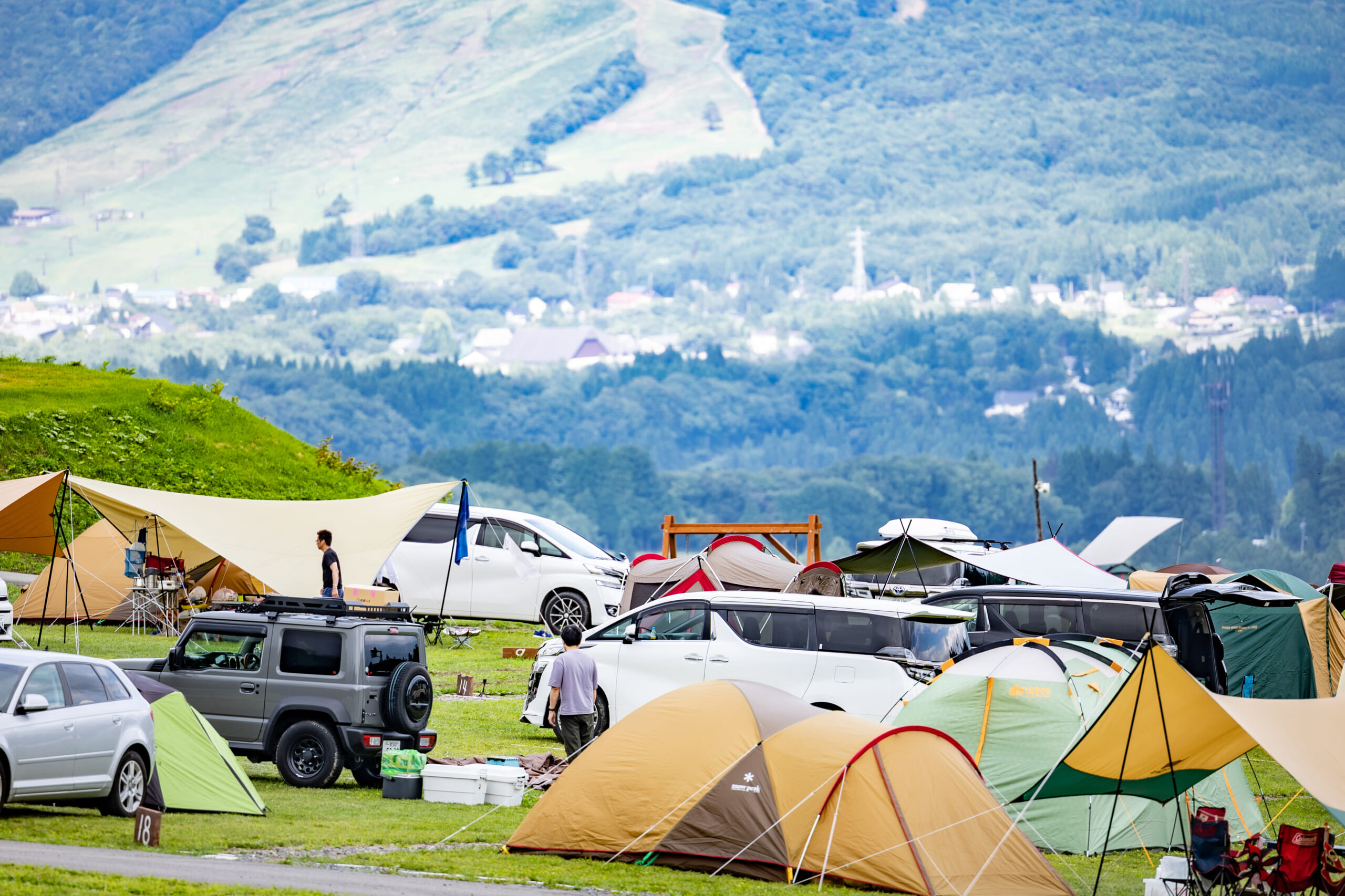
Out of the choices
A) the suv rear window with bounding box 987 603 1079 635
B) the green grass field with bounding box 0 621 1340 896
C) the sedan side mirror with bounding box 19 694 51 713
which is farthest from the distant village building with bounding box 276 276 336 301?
the sedan side mirror with bounding box 19 694 51 713

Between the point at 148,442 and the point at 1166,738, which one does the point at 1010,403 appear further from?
the point at 1166,738

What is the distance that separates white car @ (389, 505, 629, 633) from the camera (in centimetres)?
2572

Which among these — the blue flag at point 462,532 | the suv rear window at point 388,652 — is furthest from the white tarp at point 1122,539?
the suv rear window at point 388,652

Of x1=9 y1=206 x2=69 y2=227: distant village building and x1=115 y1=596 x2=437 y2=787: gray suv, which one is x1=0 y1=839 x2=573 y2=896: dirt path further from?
x1=9 y1=206 x2=69 y2=227: distant village building

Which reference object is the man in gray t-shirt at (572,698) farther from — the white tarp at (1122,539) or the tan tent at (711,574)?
the white tarp at (1122,539)

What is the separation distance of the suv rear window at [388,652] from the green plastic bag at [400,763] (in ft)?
2.65

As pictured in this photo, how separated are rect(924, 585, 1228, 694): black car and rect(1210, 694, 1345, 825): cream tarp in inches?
340

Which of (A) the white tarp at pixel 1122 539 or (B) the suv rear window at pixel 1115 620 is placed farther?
(A) the white tarp at pixel 1122 539

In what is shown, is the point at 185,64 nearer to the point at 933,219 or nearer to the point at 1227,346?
the point at 933,219

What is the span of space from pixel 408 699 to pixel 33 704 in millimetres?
4006

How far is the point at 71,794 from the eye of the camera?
1169 centimetres

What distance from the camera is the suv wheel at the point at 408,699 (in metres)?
14.5

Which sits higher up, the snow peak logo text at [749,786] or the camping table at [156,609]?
the camping table at [156,609]

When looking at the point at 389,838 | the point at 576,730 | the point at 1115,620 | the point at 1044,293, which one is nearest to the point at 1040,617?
the point at 1115,620
